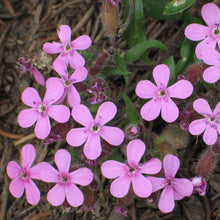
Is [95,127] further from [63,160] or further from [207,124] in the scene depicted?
[207,124]

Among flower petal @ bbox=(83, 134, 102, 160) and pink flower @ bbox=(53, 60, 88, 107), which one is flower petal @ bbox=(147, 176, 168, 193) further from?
pink flower @ bbox=(53, 60, 88, 107)

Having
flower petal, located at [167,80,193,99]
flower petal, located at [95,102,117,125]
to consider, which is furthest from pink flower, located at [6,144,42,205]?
flower petal, located at [167,80,193,99]

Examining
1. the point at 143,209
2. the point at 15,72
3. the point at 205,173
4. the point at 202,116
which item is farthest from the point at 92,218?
the point at 15,72

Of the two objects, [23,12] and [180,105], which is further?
[23,12]

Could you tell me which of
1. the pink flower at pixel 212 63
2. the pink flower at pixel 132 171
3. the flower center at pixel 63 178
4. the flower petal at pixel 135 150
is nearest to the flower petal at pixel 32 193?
the flower center at pixel 63 178

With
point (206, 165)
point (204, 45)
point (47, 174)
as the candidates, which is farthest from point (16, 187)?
point (204, 45)

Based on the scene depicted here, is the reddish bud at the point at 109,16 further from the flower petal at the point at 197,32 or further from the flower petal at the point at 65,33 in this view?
the flower petal at the point at 197,32

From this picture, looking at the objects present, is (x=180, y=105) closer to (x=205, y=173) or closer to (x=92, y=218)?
(x=205, y=173)
